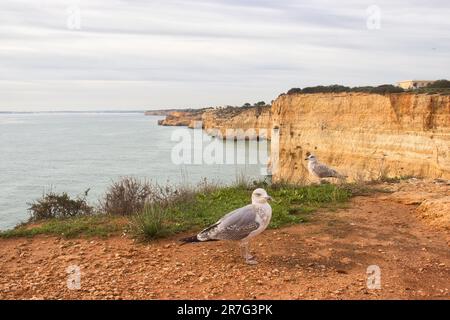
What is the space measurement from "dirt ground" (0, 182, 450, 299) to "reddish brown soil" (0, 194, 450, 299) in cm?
1

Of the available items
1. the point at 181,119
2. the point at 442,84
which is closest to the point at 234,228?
the point at 442,84

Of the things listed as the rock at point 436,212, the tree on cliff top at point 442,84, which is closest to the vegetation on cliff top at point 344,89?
the tree on cliff top at point 442,84

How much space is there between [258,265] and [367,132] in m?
25.3

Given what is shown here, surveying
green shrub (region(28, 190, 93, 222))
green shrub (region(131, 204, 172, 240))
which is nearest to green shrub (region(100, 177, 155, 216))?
green shrub (region(28, 190, 93, 222))

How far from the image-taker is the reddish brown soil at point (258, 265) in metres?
4.63

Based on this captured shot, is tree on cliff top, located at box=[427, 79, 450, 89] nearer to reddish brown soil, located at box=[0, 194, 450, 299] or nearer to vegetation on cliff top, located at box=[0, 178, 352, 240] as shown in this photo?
vegetation on cliff top, located at box=[0, 178, 352, 240]

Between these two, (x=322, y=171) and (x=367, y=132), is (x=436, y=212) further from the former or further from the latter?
(x=367, y=132)

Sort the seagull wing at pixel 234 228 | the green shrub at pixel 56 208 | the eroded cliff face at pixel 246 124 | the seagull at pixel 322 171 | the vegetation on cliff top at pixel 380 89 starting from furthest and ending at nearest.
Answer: the eroded cliff face at pixel 246 124 → the vegetation on cliff top at pixel 380 89 → the seagull at pixel 322 171 → the green shrub at pixel 56 208 → the seagull wing at pixel 234 228

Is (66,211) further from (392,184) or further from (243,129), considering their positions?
(243,129)

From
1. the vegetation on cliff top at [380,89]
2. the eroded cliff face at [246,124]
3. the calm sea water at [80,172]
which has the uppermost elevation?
the vegetation on cliff top at [380,89]

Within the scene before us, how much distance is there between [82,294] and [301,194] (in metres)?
5.29

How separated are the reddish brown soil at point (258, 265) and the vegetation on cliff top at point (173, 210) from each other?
31 cm

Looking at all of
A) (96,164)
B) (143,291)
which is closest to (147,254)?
(143,291)

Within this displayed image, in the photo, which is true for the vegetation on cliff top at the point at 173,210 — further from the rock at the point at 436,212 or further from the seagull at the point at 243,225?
the rock at the point at 436,212
